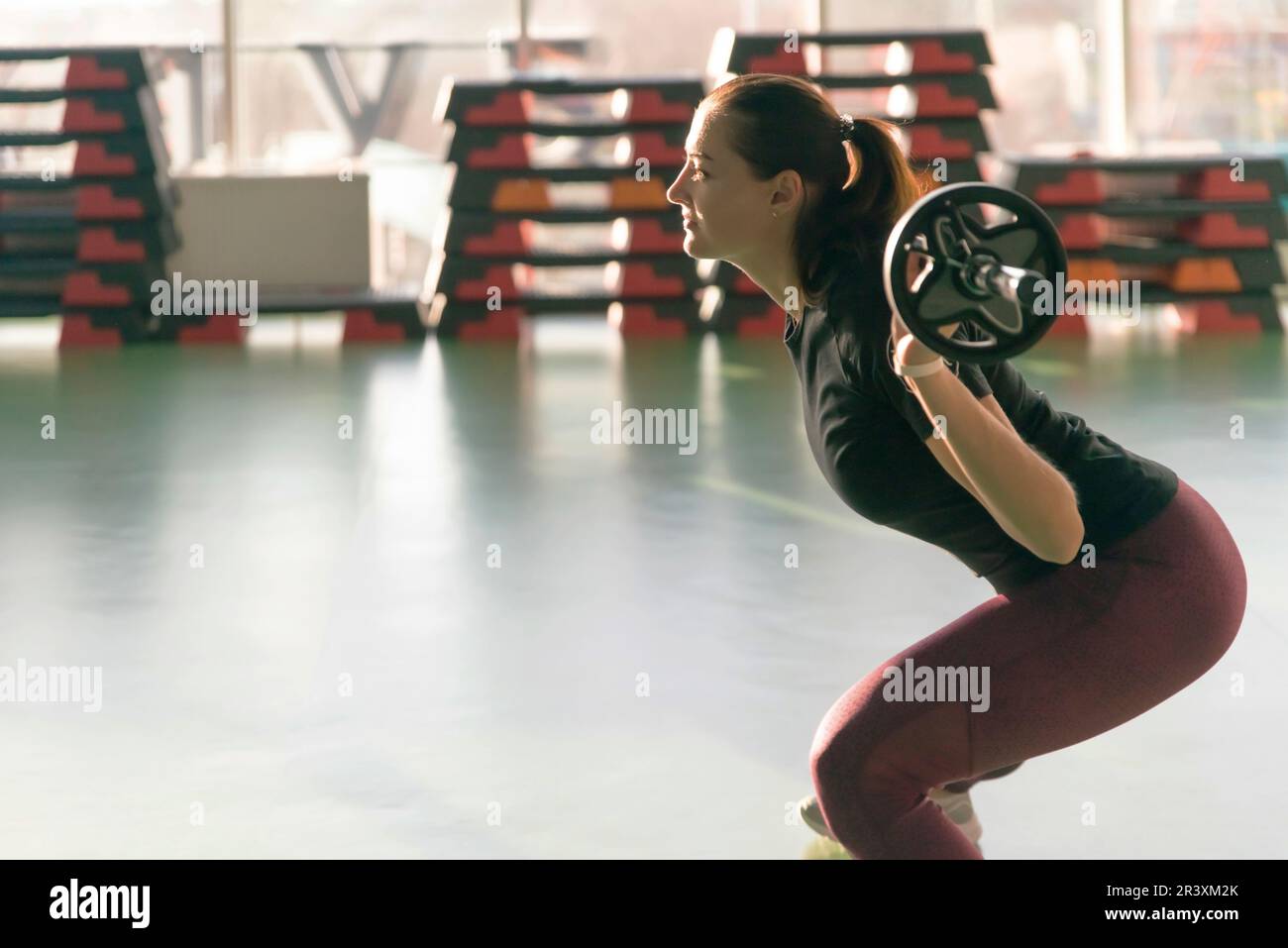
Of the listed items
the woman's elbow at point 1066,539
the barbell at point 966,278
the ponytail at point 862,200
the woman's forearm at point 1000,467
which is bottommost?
the woman's elbow at point 1066,539

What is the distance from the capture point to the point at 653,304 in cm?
912

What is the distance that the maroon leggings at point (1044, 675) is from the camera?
5.78 ft

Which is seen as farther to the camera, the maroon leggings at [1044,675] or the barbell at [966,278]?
the maroon leggings at [1044,675]

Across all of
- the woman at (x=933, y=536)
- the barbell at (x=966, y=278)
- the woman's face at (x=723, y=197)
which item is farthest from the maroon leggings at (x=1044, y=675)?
the woman's face at (x=723, y=197)

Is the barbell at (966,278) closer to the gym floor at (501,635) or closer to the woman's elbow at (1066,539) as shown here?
the woman's elbow at (1066,539)

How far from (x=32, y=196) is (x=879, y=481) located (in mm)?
8258

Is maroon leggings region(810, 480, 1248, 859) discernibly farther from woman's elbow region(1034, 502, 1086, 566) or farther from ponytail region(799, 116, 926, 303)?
ponytail region(799, 116, 926, 303)

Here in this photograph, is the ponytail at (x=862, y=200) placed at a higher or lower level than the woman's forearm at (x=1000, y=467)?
higher

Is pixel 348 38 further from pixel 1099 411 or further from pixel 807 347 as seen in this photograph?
pixel 807 347

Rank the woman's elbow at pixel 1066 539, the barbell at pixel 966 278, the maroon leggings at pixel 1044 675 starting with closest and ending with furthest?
the barbell at pixel 966 278, the woman's elbow at pixel 1066 539, the maroon leggings at pixel 1044 675

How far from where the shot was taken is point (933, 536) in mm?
1821

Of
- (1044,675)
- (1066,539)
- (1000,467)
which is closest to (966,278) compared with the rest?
(1000,467)

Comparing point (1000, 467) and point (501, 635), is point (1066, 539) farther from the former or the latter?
point (501, 635)

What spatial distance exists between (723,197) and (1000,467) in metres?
0.44
